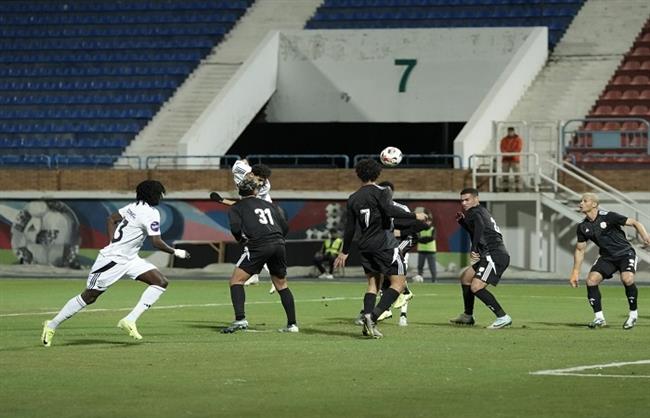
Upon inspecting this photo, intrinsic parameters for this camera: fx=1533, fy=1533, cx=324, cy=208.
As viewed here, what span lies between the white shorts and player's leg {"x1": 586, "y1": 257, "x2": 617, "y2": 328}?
602cm

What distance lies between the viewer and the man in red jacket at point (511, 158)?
1491 inches

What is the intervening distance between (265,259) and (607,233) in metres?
4.64

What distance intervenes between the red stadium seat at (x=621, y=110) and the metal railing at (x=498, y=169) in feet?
9.74

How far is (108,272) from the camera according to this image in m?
16.6

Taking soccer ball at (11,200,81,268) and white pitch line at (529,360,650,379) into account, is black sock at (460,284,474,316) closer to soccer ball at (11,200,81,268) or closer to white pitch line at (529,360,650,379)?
white pitch line at (529,360,650,379)

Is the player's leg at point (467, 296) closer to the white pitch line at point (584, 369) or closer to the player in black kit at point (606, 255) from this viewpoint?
the player in black kit at point (606, 255)

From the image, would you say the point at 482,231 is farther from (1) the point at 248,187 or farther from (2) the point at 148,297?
(2) the point at 148,297

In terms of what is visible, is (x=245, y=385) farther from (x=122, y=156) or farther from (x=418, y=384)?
(x=122, y=156)

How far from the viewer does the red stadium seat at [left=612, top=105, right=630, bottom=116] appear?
40.2 meters

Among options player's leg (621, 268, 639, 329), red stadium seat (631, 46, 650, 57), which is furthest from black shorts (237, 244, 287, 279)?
red stadium seat (631, 46, 650, 57)

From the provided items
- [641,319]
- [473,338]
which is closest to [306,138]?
[641,319]

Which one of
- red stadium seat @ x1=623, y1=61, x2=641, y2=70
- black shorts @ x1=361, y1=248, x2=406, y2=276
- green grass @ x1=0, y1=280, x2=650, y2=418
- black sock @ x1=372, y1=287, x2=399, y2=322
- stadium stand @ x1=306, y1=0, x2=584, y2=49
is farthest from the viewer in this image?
stadium stand @ x1=306, y1=0, x2=584, y2=49

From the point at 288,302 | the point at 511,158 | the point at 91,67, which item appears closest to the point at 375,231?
the point at 288,302

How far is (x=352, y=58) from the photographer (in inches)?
1759
